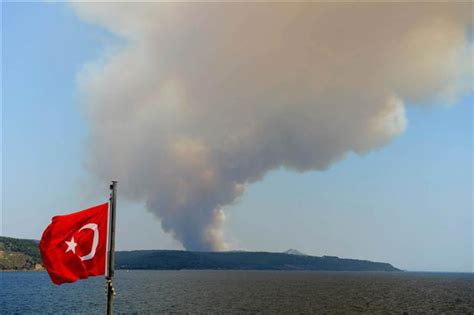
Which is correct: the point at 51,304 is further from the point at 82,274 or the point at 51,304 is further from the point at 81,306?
the point at 82,274

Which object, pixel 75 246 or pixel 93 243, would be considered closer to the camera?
pixel 75 246

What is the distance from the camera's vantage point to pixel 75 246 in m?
20.8

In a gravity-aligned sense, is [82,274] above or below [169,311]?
above

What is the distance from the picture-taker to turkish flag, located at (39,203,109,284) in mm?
20641

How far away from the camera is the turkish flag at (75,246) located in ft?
67.7

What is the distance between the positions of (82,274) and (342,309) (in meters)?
99.7

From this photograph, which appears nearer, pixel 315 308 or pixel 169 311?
pixel 169 311

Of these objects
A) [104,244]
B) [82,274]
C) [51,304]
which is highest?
[104,244]

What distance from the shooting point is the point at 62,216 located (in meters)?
21.0

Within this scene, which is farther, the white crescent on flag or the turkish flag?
the white crescent on flag

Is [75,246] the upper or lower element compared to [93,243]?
lower

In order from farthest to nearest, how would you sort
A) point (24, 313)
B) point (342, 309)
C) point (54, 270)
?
point (342, 309), point (24, 313), point (54, 270)

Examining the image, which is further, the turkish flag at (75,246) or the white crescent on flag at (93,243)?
the white crescent on flag at (93,243)

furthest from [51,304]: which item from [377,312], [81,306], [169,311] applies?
[377,312]
